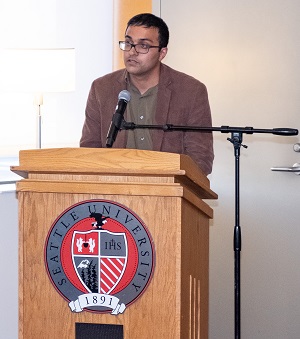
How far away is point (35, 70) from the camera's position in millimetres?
4352

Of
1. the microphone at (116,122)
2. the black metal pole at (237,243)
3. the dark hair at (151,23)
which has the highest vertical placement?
the dark hair at (151,23)

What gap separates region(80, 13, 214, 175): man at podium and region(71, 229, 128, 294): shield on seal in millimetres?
1217

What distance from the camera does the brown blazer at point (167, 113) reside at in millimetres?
3631

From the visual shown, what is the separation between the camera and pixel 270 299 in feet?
15.3

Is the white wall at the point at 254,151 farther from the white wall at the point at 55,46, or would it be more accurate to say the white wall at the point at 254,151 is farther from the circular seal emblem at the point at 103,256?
the circular seal emblem at the point at 103,256

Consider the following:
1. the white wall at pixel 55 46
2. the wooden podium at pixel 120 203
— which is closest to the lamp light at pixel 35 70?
the white wall at pixel 55 46

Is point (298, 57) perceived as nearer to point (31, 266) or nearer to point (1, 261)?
point (1, 261)

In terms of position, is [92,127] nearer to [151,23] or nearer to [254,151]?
[151,23]

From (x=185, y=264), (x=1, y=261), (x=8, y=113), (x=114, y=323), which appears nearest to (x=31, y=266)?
(x=114, y=323)

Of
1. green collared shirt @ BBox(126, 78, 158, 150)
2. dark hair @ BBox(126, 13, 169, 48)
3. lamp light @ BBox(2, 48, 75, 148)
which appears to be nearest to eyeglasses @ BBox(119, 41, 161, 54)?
dark hair @ BBox(126, 13, 169, 48)

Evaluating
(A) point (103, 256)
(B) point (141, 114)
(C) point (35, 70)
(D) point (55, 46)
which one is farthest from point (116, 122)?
(D) point (55, 46)

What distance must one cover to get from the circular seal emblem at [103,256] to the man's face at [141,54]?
1.28 meters

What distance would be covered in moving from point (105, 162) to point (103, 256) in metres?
0.27

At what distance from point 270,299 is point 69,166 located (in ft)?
8.23
